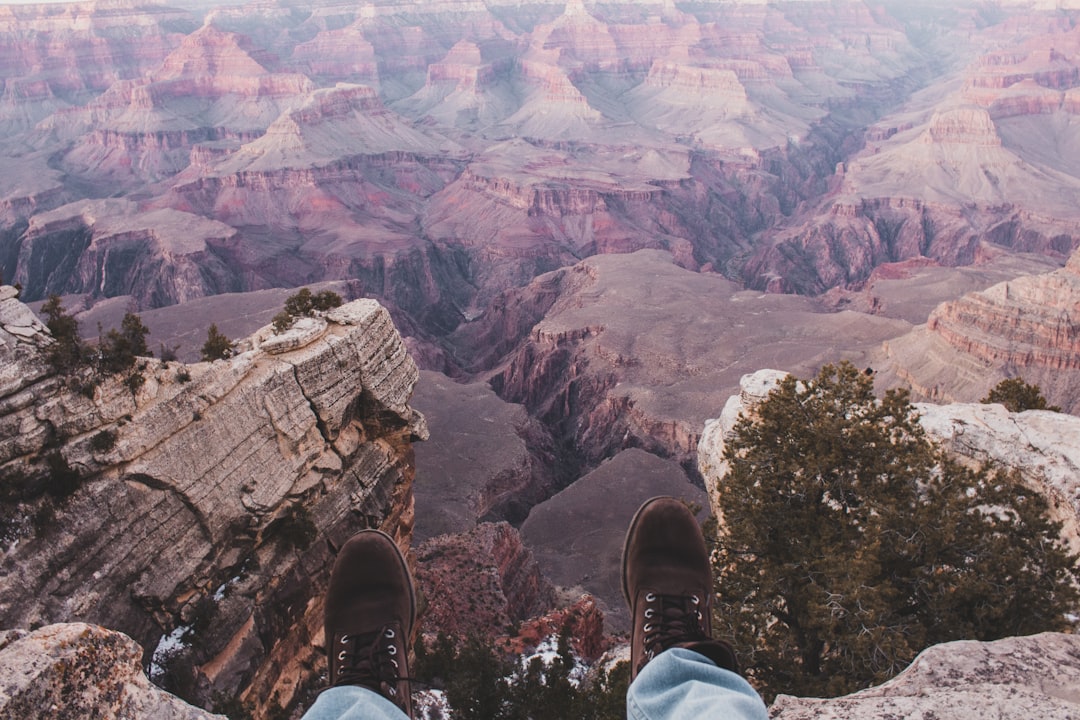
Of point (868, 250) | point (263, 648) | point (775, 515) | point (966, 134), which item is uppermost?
point (775, 515)

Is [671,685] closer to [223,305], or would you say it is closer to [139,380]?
[139,380]

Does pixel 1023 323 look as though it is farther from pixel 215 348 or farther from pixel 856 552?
pixel 215 348

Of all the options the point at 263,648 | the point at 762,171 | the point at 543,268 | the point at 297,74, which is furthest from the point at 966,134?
the point at 263,648

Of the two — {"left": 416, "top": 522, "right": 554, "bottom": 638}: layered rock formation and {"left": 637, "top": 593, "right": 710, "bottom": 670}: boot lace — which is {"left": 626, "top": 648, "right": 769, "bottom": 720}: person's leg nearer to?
{"left": 637, "top": 593, "right": 710, "bottom": 670}: boot lace

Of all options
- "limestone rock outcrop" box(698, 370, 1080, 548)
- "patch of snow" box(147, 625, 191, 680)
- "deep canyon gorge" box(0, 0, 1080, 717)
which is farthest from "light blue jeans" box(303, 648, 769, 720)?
"patch of snow" box(147, 625, 191, 680)

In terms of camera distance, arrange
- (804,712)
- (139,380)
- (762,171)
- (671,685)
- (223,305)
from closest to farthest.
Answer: (671,685), (804,712), (139,380), (223,305), (762,171)

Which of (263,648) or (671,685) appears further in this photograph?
(263,648)

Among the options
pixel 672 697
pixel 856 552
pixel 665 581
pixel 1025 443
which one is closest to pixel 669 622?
pixel 665 581

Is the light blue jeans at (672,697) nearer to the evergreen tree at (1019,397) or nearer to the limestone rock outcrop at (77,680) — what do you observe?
the limestone rock outcrop at (77,680)
